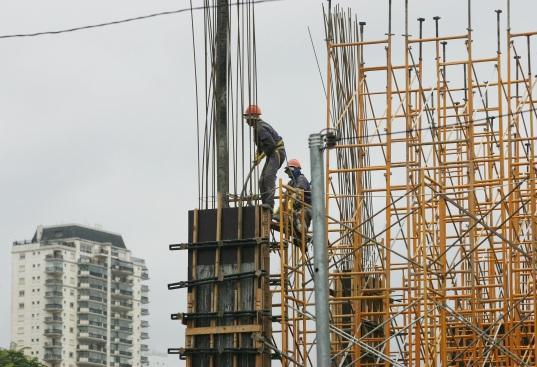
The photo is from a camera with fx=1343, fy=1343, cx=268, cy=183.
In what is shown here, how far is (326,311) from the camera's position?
16859 millimetres

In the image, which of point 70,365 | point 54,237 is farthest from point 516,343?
point 54,237

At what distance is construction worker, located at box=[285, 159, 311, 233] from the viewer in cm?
2556

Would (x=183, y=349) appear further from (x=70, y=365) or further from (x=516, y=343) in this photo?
(x=70, y=365)

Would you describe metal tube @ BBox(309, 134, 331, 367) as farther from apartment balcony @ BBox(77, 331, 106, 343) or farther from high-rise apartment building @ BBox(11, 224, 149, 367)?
apartment balcony @ BBox(77, 331, 106, 343)

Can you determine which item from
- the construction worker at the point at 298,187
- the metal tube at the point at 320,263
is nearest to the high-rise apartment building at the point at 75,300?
the construction worker at the point at 298,187

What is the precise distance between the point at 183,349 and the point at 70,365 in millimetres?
135484

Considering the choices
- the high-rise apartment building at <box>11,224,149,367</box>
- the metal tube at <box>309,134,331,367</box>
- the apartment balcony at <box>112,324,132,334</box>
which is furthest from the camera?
the apartment balcony at <box>112,324,132,334</box>

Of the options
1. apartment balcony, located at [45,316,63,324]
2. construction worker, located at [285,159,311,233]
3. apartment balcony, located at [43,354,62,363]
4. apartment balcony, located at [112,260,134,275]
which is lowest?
construction worker, located at [285,159,311,233]

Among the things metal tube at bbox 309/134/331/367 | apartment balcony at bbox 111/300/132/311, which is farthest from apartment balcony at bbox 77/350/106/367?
metal tube at bbox 309/134/331/367

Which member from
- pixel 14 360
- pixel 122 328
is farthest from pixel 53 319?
pixel 14 360

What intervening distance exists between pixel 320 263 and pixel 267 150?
27.7 feet

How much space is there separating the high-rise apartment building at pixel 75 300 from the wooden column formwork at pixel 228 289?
131 meters

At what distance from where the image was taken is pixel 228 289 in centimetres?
2453

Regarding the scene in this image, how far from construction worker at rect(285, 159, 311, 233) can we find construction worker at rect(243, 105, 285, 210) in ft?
1.97
